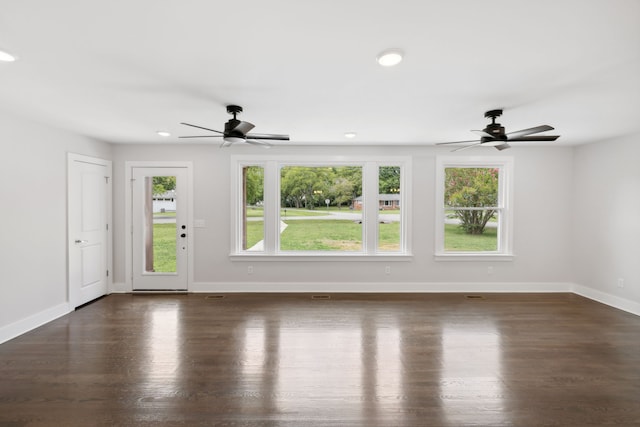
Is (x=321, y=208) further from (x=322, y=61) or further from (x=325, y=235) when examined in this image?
(x=322, y=61)

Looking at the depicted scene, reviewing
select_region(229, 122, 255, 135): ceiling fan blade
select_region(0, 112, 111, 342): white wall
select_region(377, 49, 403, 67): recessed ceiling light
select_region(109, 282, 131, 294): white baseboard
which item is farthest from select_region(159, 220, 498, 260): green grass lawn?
select_region(377, 49, 403, 67): recessed ceiling light

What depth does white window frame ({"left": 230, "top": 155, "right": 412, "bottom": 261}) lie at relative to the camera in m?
4.93

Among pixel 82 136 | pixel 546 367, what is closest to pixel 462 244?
pixel 546 367

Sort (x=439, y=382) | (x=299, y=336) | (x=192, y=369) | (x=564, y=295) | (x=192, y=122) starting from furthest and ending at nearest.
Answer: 1. (x=564, y=295)
2. (x=192, y=122)
3. (x=299, y=336)
4. (x=192, y=369)
5. (x=439, y=382)

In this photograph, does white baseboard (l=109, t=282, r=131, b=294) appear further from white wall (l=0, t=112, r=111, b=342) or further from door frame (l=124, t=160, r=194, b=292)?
white wall (l=0, t=112, r=111, b=342)

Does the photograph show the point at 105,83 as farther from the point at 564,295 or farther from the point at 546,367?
the point at 564,295

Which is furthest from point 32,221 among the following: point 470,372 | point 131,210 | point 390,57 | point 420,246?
point 420,246

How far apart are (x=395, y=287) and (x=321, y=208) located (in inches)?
72.1

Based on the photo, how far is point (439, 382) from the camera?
2.42 m

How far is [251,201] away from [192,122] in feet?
5.85

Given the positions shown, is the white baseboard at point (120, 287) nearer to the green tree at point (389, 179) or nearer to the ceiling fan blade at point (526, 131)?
the green tree at point (389, 179)

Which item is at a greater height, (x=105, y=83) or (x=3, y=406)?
(x=105, y=83)

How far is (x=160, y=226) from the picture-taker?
4.92m

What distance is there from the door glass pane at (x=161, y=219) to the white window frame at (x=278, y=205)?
3.28ft
